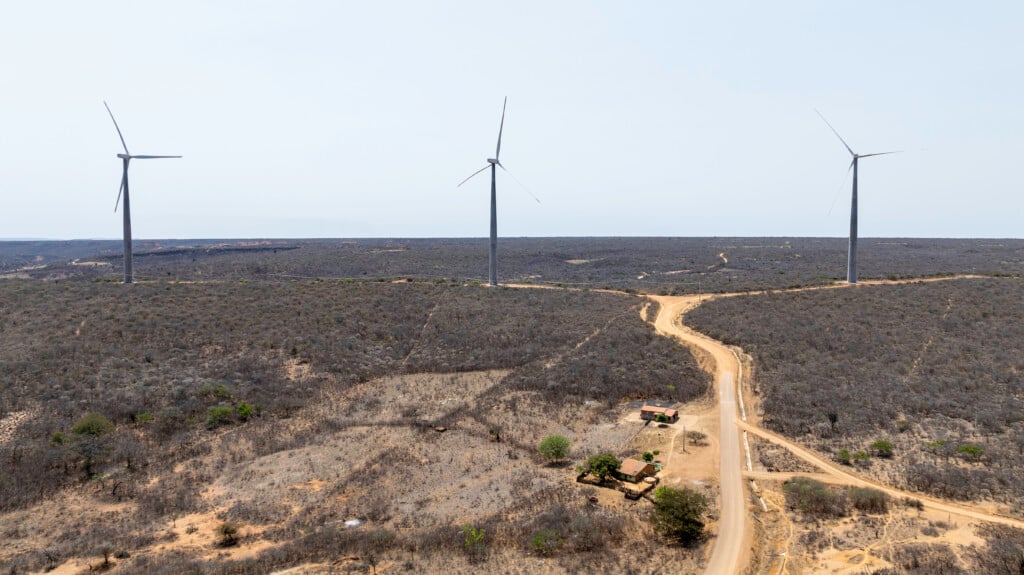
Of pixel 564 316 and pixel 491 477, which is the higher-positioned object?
pixel 564 316

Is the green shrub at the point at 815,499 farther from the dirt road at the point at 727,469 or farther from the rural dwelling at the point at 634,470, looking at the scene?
the rural dwelling at the point at 634,470

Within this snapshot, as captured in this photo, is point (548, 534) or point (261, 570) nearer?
point (261, 570)

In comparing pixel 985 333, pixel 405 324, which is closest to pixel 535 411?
pixel 405 324

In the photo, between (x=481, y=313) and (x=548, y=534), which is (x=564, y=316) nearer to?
(x=481, y=313)

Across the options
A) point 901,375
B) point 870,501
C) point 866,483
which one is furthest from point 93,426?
point 901,375

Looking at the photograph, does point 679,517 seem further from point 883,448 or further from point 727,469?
point 883,448

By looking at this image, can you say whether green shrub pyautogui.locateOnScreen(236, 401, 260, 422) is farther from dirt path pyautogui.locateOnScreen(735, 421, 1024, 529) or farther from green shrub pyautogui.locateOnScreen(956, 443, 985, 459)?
green shrub pyautogui.locateOnScreen(956, 443, 985, 459)
